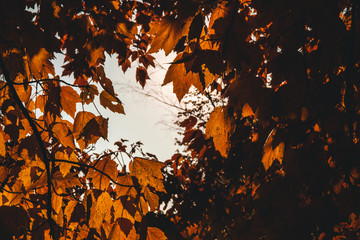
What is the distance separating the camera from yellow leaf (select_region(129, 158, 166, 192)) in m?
1.56

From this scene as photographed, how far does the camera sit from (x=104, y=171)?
1.62 m

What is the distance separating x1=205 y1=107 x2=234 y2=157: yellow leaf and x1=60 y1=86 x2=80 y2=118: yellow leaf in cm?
100

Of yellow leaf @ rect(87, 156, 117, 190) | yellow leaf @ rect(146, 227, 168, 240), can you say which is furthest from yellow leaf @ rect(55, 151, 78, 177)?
yellow leaf @ rect(146, 227, 168, 240)

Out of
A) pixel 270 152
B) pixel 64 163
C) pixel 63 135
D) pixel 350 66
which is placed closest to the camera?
pixel 350 66

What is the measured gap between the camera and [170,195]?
11.3 ft

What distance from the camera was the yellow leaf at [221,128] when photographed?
1.39 meters

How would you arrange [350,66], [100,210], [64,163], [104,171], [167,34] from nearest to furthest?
[350,66]
[167,34]
[100,210]
[104,171]
[64,163]

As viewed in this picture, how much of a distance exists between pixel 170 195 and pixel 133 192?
77.5 inches

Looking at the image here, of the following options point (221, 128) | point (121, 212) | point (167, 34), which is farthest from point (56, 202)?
point (167, 34)

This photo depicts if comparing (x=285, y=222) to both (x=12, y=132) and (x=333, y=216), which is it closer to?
(x=333, y=216)

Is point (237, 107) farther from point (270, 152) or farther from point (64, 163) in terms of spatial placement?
point (64, 163)

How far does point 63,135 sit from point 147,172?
0.69m

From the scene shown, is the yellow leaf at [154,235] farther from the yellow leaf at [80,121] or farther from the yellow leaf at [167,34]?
the yellow leaf at [167,34]

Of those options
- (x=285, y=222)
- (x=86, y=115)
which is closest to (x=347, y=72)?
(x=285, y=222)
